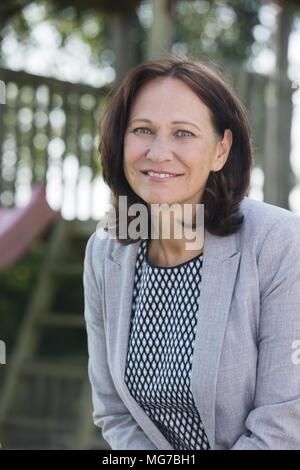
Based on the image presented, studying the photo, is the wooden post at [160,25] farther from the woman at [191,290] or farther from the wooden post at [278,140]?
the woman at [191,290]

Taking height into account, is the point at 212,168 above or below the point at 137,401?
above

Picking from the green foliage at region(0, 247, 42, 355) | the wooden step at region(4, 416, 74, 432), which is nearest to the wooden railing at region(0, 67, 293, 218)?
the wooden step at region(4, 416, 74, 432)

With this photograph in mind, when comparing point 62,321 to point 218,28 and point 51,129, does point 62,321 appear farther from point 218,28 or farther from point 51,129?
point 218,28

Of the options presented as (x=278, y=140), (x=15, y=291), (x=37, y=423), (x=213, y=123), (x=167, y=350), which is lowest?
(x=37, y=423)

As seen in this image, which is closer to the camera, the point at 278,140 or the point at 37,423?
the point at 278,140

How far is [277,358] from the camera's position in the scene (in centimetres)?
206

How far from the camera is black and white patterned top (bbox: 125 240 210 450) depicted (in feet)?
7.16

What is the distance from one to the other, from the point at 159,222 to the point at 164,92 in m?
0.36

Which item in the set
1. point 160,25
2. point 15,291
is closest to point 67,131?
point 160,25

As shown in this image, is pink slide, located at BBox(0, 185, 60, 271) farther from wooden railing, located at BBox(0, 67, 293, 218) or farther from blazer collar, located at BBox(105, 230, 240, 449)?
blazer collar, located at BBox(105, 230, 240, 449)

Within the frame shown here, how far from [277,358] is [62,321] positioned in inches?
162

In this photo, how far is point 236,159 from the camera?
7.73 ft
